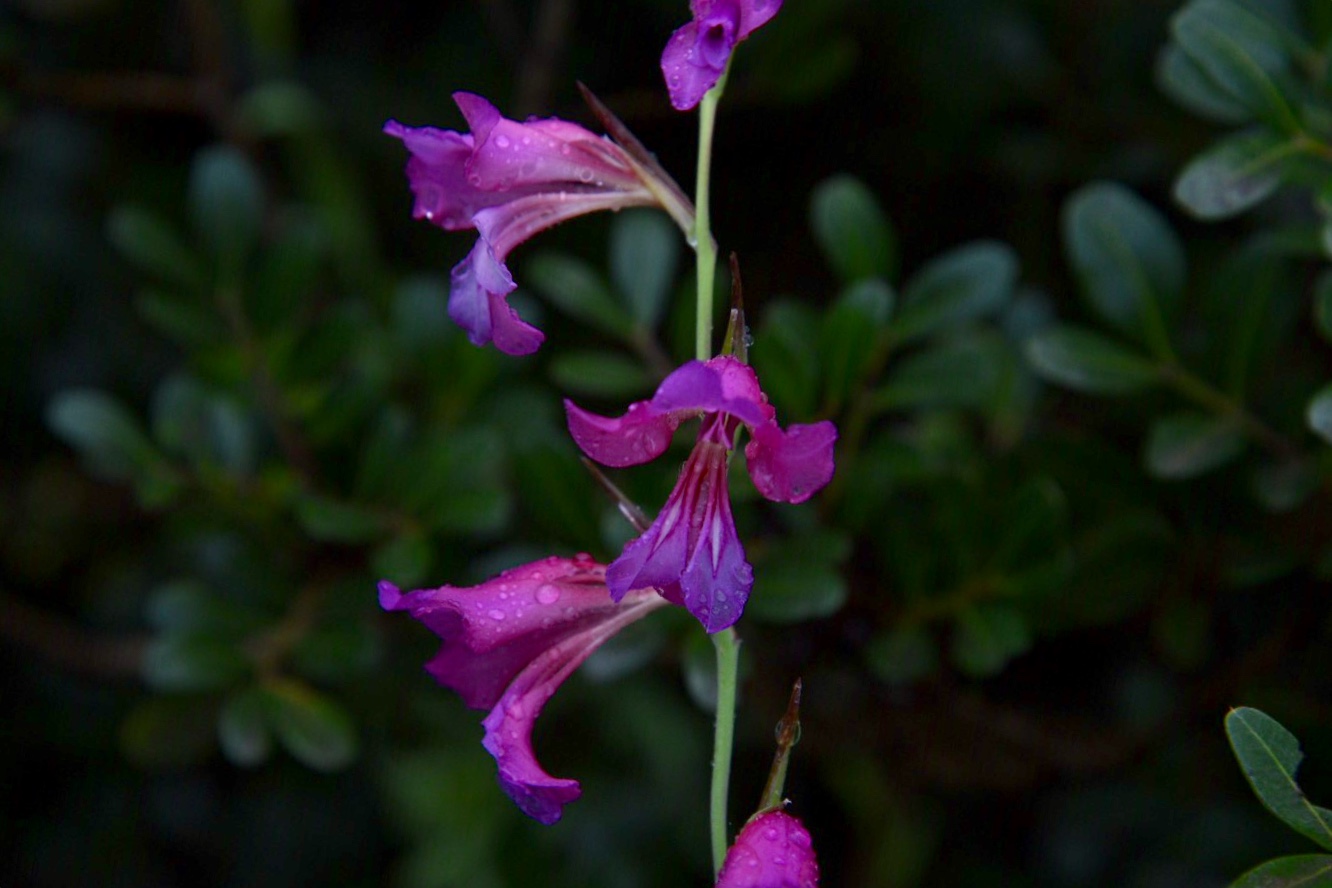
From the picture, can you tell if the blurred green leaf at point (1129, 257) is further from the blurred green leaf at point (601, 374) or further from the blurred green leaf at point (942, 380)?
the blurred green leaf at point (601, 374)

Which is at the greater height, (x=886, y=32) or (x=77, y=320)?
(x=886, y=32)

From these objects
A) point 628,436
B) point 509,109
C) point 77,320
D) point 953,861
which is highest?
point 628,436

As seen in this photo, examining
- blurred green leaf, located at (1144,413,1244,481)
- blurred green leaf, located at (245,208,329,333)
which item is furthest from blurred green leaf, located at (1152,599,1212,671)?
blurred green leaf, located at (245,208,329,333)

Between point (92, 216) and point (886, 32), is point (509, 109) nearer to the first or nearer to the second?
point (886, 32)

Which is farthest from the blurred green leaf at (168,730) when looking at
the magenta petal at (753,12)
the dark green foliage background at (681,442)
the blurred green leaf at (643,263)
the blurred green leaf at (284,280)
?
the magenta petal at (753,12)

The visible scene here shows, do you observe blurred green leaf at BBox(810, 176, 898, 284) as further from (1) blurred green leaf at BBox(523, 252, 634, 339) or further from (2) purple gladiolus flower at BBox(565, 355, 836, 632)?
(2) purple gladiolus flower at BBox(565, 355, 836, 632)

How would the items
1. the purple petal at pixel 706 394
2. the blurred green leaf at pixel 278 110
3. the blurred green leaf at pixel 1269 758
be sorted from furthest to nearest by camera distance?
the blurred green leaf at pixel 278 110 → the blurred green leaf at pixel 1269 758 → the purple petal at pixel 706 394

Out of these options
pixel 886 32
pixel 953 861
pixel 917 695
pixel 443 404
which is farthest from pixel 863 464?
pixel 886 32

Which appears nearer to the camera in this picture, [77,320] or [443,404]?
[443,404]
